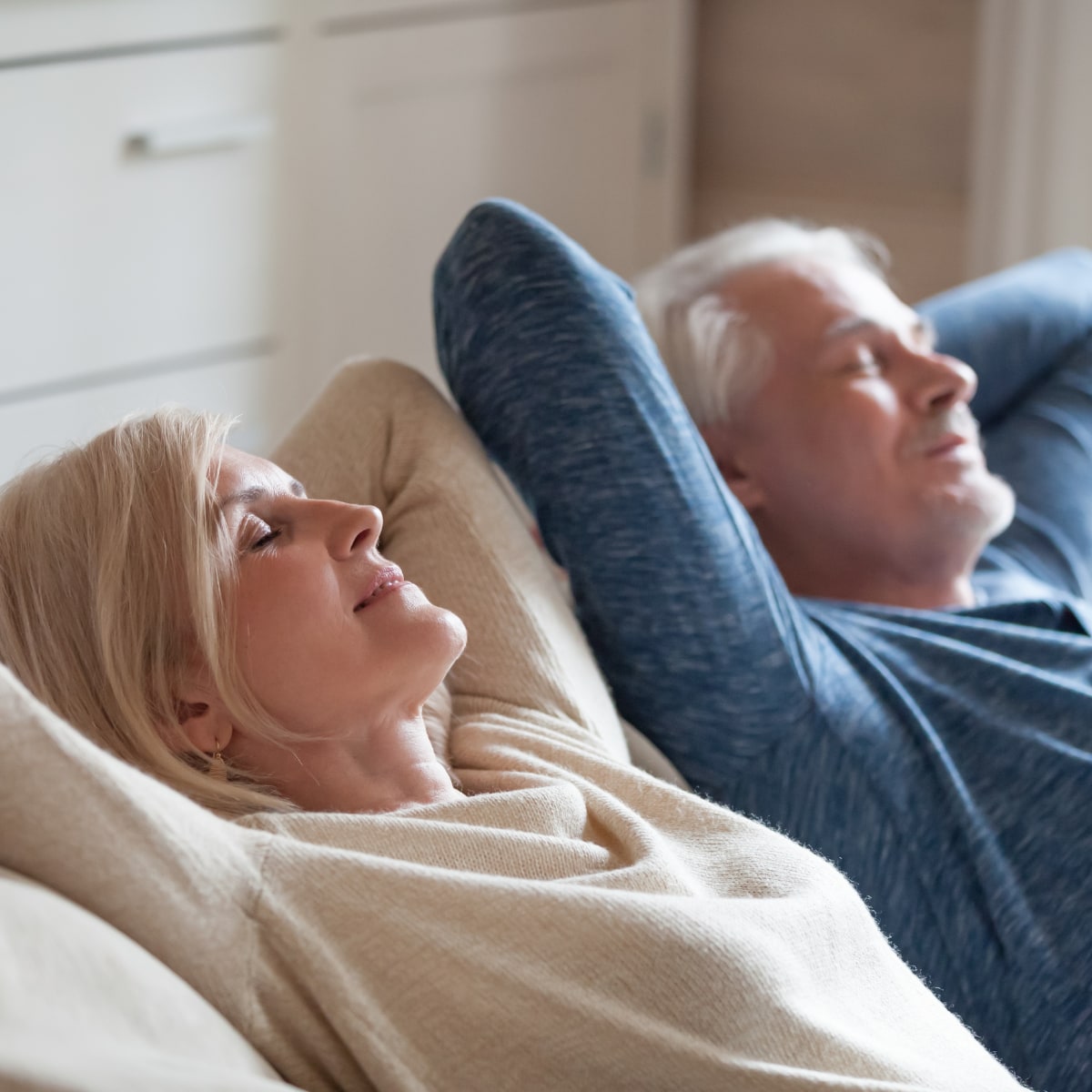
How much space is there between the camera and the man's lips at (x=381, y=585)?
3.47ft

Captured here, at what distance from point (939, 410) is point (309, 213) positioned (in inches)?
58.5

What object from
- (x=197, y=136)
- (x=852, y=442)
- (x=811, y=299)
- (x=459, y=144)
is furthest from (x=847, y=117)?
(x=852, y=442)

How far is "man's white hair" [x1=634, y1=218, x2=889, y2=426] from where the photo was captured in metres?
1.74

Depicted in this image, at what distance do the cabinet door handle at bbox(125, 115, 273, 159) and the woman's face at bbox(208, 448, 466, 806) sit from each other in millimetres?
1536

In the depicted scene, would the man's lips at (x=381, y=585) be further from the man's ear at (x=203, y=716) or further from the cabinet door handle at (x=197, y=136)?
the cabinet door handle at (x=197, y=136)

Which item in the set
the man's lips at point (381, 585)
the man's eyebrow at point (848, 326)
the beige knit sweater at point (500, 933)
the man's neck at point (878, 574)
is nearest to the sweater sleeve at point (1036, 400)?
the man's neck at point (878, 574)

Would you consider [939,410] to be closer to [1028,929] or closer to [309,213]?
[1028,929]

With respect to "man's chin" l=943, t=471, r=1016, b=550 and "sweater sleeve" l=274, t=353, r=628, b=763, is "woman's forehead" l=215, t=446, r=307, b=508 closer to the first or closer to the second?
"sweater sleeve" l=274, t=353, r=628, b=763

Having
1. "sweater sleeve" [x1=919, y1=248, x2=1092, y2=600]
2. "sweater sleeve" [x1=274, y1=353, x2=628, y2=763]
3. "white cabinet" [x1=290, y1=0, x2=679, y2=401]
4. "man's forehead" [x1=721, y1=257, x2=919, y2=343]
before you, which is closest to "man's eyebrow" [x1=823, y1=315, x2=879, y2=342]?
"man's forehead" [x1=721, y1=257, x2=919, y2=343]

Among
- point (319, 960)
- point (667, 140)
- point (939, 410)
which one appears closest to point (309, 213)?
point (667, 140)

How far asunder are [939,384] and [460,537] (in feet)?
2.15

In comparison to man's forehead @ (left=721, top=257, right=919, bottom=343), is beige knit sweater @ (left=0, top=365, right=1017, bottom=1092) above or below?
Answer: below

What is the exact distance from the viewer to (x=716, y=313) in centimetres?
176

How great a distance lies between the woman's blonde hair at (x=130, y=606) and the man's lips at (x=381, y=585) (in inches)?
3.7
